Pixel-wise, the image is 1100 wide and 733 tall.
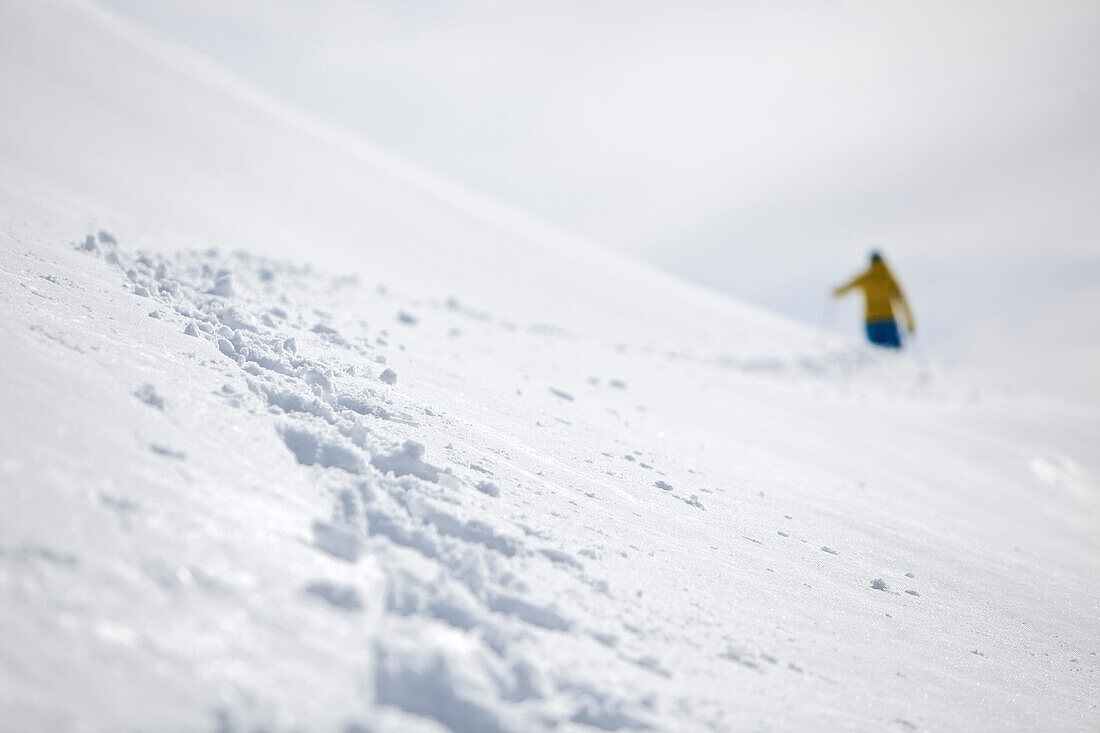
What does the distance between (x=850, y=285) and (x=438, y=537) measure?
11.4 m

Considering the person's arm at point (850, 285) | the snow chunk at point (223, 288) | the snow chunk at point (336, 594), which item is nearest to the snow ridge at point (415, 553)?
the snow chunk at point (336, 594)

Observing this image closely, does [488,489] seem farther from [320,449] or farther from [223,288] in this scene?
[223,288]

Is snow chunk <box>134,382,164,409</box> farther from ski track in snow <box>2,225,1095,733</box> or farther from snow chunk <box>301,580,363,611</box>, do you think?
snow chunk <box>301,580,363,611</box>

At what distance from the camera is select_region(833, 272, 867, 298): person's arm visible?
11969 millimetres

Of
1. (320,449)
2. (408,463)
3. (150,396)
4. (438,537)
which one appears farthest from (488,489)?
(150,396)

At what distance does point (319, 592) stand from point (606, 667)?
788 mm

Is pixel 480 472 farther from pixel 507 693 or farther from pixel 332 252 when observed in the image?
pixel 332 252

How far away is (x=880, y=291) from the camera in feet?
39.3

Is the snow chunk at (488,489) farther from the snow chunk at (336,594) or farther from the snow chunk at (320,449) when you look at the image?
the snow chunk at (336,594)

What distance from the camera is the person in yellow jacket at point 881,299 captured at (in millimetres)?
11828

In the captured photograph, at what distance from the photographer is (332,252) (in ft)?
30.2

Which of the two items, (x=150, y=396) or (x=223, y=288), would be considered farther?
(x=223, y=288)

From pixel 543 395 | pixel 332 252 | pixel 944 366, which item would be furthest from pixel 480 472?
pixel 944 366

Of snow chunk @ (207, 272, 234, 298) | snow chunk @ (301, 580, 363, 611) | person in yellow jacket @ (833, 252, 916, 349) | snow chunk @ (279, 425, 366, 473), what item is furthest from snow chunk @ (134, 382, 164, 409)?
person in yellow jacket @ (833, 252, 916, 349)
